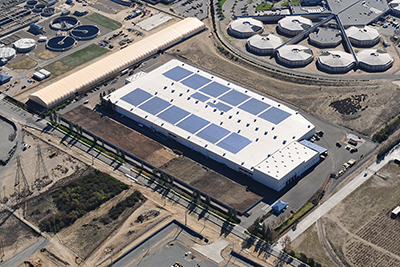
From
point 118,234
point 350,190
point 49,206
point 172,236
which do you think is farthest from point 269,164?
point 49,206

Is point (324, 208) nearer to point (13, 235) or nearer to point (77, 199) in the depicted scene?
point (77, 199)

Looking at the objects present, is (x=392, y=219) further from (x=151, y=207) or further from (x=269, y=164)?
(x=151, y=207)

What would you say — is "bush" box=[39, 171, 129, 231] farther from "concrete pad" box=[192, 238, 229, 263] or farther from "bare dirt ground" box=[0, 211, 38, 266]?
"concrete pad" box=[192, 238, 229, 263]

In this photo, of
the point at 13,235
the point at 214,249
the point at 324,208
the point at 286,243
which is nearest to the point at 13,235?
the point at 13,235

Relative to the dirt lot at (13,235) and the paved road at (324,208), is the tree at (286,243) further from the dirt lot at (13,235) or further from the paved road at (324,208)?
the dirt lot at (13,235)

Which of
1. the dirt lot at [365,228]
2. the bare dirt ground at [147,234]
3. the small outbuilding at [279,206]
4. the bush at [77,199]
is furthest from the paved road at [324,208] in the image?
the bush at [77,199]
